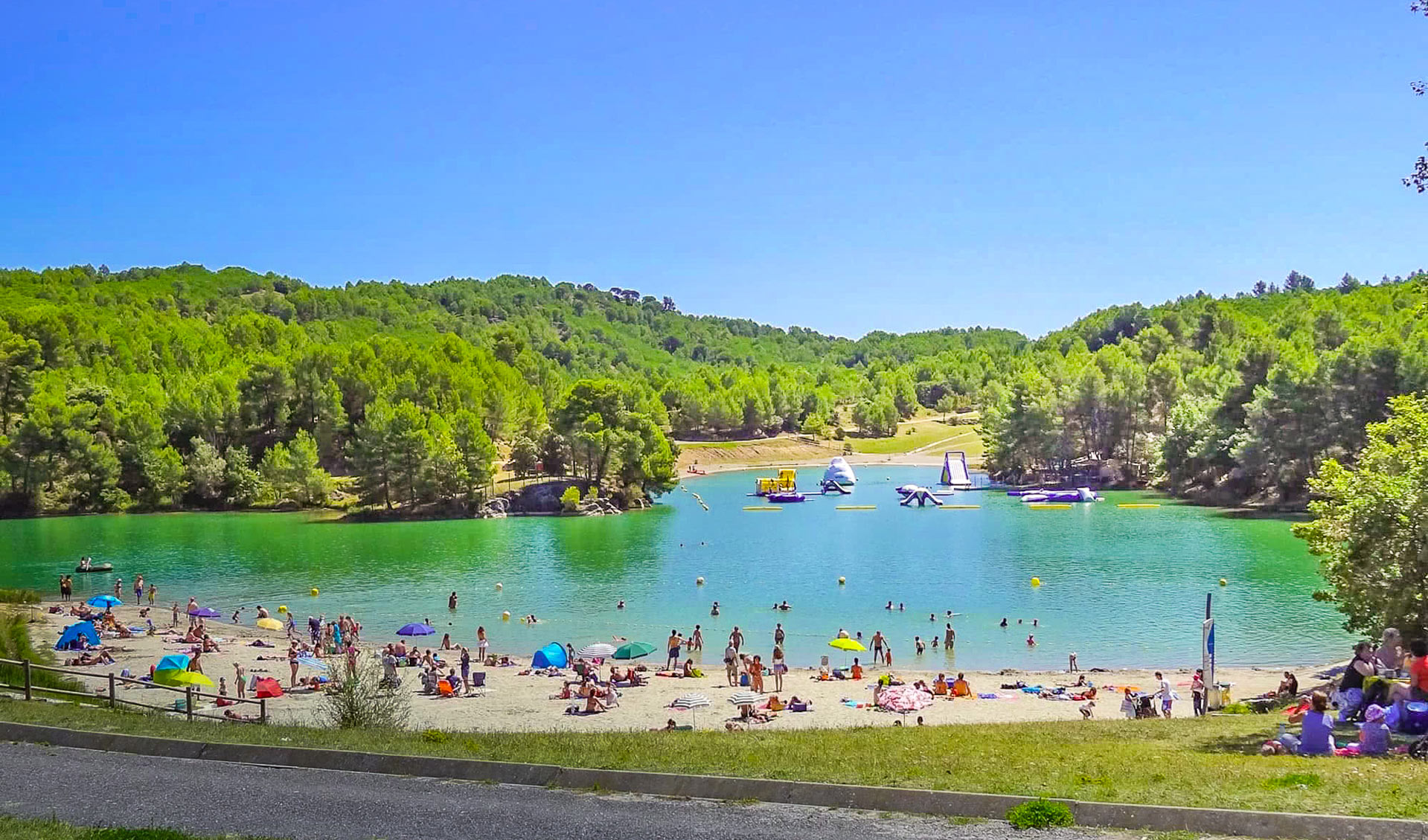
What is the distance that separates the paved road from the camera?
11.6m

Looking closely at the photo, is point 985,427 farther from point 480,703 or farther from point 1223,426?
point 480,703

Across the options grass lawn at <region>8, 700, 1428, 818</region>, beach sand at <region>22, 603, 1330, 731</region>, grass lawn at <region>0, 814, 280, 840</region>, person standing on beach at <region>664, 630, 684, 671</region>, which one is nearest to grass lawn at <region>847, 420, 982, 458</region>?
person standing on beach at <region>664, 630, 684, 671</region>

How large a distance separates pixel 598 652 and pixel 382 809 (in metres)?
26.6

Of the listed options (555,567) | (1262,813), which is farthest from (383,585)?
(1262,813)

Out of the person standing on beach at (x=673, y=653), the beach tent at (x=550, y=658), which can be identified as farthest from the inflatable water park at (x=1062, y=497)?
the beach tent at (x=550, y=658)

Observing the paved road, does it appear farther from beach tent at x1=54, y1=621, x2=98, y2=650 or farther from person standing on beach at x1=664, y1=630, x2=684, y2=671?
beach tent at x1=54, y1=621, x2=98, y2=650

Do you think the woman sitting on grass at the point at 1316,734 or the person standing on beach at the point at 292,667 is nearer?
the woman sitting on grass at the point at 1316,734

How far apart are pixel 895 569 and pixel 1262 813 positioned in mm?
53474

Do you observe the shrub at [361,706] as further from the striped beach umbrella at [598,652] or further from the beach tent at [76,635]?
the beach tent at [76,635]

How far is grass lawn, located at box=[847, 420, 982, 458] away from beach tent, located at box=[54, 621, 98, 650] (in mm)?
136945

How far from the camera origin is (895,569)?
6350cm

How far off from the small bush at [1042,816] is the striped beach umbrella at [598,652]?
2859 centimetres

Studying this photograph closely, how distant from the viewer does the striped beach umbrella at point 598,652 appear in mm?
38781

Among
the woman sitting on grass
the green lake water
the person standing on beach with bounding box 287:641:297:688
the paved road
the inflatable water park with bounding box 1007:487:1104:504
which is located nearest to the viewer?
the paved road
